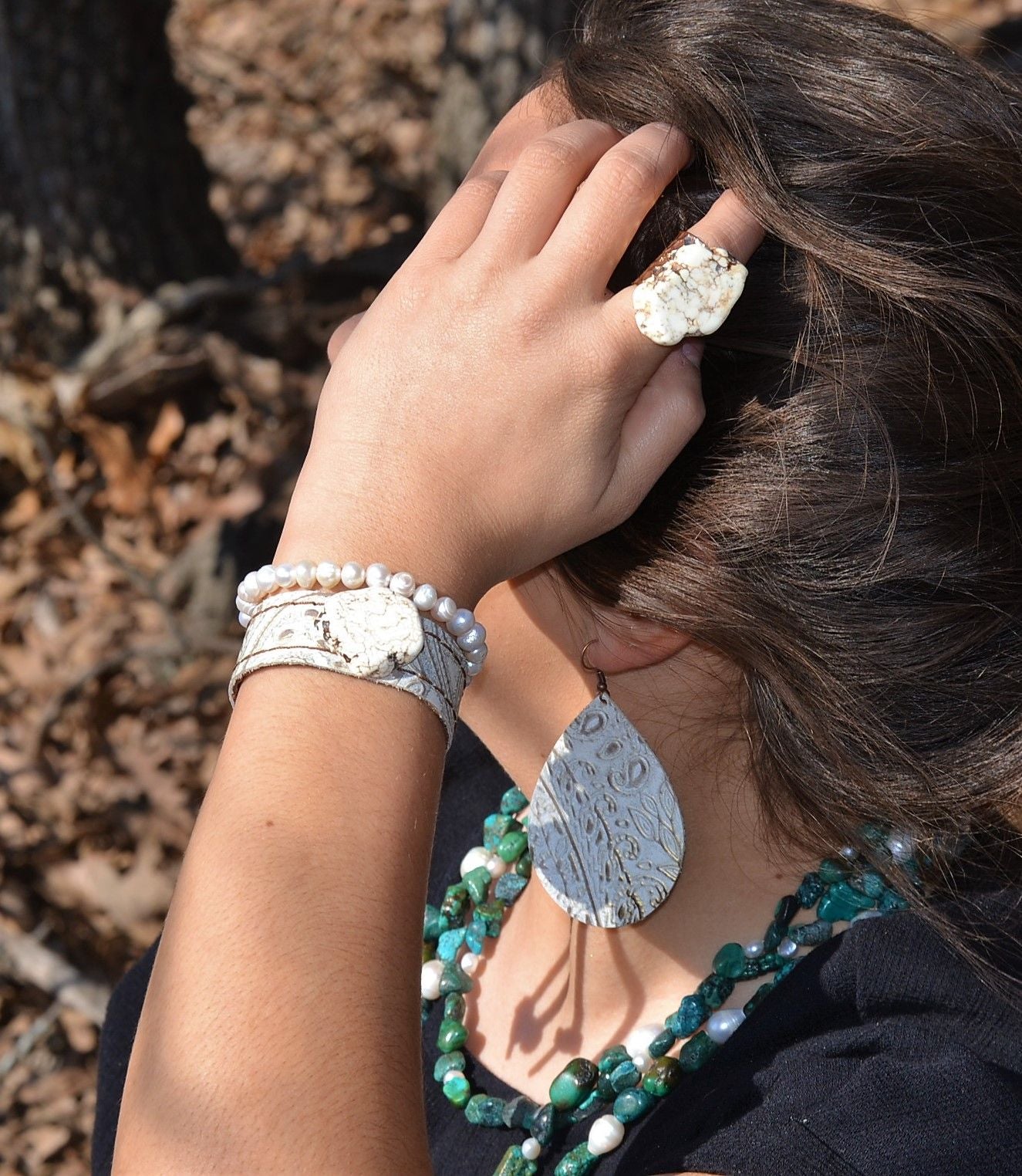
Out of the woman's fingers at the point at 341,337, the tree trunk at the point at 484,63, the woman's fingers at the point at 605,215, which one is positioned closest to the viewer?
the woman's fingers at the point at 605,215

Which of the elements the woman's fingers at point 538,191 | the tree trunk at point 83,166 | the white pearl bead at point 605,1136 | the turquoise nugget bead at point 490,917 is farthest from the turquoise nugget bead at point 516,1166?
the tree trunk at point 83,166

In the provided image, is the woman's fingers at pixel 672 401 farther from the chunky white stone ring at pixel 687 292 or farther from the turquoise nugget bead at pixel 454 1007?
the turquoise nugget bead at pixel 454 1007

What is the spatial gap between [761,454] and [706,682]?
1.12ft

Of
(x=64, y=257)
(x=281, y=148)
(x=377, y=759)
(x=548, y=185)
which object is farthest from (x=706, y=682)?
(x=281, y=148)

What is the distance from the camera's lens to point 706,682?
1650 millimetres

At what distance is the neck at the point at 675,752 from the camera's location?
1.64m

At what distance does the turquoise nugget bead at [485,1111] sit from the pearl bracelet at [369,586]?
78cm

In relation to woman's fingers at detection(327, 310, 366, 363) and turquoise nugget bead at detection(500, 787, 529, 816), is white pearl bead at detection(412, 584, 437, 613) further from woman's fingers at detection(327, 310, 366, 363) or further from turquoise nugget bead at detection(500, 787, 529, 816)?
turquoise nugget bead at detection(500, 787, 529, 816)

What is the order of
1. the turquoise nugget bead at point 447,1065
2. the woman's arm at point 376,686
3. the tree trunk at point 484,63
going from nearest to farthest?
the woman's arm at point 376,686 → the turquoise nugget bead at point 447,1065 → the tree trunk at point 484,63

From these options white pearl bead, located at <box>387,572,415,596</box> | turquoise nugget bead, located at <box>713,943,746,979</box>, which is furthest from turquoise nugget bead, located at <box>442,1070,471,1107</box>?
white pearl bead, located at <box>387,572,415,596</box>

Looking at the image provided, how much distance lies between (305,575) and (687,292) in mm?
526

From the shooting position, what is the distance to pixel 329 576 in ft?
4.26

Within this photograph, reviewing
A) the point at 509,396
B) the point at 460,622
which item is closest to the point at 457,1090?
the point at 460,622

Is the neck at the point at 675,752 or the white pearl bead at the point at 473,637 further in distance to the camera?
the neck at the point at 675,752
